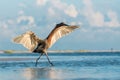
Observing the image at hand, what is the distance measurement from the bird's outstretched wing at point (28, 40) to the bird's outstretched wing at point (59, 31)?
1112 millimetres

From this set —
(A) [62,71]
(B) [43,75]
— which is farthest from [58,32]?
(B) [43,75]

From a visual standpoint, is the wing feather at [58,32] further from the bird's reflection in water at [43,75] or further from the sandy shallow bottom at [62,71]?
the bird's reflection in water at [43,75]

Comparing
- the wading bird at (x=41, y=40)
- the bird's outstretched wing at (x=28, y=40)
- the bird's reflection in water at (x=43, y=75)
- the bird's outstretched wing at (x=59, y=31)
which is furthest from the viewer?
the bird's outstretched wing at (x=59, y=31)

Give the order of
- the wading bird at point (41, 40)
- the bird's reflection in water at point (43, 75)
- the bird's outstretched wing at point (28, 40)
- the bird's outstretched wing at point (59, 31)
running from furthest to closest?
the bird's outstretched wing at point (59, 31) < the wading bird at point (41, 40) < the bird's outstretched wing at point (28, 40) < the bird's reflection in water at point (43, 75)

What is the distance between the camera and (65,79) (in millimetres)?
27203

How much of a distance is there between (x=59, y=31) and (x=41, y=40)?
5.55 ft

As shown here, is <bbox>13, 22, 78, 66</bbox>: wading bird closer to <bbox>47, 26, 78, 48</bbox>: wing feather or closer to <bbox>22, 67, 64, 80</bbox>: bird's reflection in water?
<bbox>47, 26, 78, 48</bbox>: wing feather

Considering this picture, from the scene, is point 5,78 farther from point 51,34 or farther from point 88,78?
point 51,34

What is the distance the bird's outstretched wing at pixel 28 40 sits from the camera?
3762 centimetres

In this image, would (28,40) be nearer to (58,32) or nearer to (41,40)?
(41,40)

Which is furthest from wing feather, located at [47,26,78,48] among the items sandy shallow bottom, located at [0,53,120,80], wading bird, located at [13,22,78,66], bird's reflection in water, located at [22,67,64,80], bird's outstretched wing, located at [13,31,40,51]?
bird's reflection in water, located at [22,67,64,80]

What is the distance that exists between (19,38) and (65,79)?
36.5 ft

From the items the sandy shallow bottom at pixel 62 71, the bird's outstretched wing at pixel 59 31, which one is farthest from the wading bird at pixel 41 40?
the sandy shallow bottom at pixel 62 71

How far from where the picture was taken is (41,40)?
128 ft
